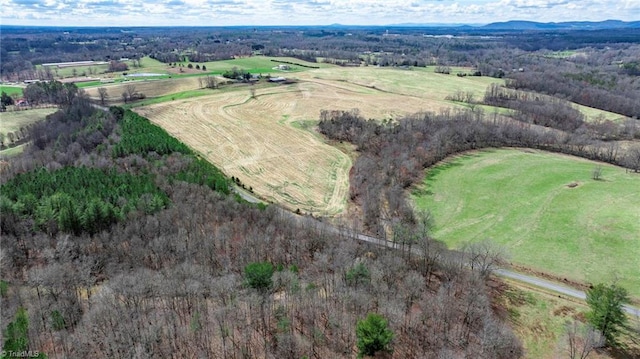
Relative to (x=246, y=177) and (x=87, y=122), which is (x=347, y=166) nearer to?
(x=246, y=177)

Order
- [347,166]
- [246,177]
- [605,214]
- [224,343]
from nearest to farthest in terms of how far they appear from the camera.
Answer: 1. [224,343]
2. [605,214]
3. [246,177]
4. [347,166]

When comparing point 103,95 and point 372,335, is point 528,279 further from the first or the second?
point 103,95

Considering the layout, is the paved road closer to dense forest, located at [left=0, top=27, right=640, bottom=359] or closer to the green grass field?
dense forest, located at [left=0, top=27, right=640, bottom=359]

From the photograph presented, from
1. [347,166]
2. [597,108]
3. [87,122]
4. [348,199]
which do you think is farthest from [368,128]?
[597,108]

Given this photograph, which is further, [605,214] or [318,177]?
[318,177]

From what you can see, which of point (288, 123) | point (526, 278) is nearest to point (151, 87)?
point (288, 123)

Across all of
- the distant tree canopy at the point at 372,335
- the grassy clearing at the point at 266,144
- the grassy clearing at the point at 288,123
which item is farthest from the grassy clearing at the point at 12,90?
the distant tree canopy at the point at 372,335

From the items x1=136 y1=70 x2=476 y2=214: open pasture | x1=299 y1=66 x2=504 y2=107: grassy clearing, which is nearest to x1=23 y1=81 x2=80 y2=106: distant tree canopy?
x1=136 y1=70 x2=476 y2=214: open pasture
